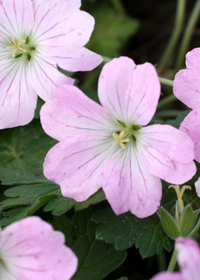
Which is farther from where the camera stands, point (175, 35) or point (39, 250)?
point (175, 35)

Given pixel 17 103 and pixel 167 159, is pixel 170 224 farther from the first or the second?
pixel 17 103

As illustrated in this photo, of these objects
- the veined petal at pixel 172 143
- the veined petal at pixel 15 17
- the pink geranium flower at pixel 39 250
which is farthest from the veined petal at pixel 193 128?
the veined petal at pixel 15 17

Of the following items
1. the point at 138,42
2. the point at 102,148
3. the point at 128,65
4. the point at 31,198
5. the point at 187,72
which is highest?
the point at 128,65

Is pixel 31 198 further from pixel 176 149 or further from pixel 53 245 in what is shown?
pixel 176 149

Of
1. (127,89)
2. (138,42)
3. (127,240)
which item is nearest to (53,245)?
(127,240)

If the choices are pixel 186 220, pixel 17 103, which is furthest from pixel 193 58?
pixel 17 103

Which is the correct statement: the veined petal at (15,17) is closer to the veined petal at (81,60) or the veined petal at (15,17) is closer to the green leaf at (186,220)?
the veined petal at (81,60)
